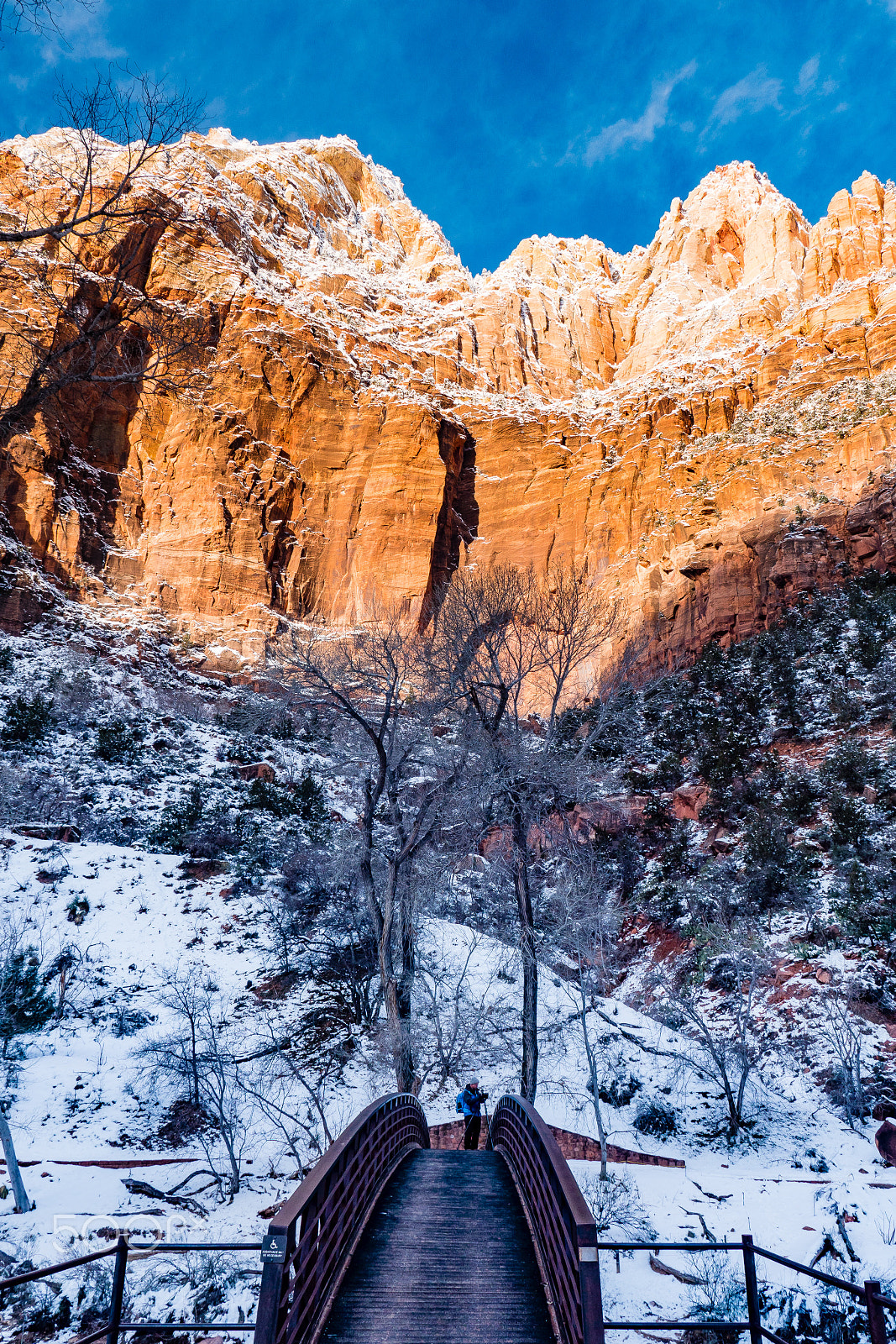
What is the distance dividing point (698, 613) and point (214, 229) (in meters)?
41.8

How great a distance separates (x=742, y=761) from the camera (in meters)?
23.7

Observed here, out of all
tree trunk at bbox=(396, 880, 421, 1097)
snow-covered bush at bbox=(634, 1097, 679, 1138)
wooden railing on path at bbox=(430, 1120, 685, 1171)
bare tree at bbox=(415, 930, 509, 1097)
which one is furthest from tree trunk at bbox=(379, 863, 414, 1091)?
snow-covered bush at bbox=(634, 1097, 679, 1138)

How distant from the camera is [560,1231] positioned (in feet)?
13.0

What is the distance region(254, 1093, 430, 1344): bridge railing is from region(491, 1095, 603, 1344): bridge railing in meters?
1.25

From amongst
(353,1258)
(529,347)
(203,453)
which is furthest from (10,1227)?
(529,347)

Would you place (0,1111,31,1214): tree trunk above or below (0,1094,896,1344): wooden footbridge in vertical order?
below

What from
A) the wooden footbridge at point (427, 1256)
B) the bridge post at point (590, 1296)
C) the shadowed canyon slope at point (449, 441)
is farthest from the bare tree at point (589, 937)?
the shadowed canyon slope at point (449, 441)

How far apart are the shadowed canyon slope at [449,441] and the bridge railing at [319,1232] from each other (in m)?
32.2

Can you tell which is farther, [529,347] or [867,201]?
[529,347]

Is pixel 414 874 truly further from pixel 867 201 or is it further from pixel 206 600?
pixel 867 201

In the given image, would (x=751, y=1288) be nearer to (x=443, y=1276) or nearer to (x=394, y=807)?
(x=443, y=1276)

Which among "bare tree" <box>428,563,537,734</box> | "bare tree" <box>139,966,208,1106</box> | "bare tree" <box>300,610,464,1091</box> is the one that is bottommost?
"bare tree" <box>139,966,208,1106</box>

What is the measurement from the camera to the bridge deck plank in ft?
12.7

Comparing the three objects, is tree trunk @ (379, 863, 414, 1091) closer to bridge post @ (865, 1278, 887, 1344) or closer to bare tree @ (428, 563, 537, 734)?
bare tree @ (428, 563, 537, 734)
